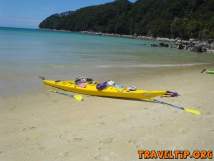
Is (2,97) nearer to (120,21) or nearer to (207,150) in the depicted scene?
(207,150)

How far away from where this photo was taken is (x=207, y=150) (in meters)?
6.10

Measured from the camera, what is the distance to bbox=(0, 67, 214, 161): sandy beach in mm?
6078

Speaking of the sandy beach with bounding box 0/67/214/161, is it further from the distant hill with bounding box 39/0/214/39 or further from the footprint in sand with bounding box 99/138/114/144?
the distant hill with bounding box 39/0/214/39

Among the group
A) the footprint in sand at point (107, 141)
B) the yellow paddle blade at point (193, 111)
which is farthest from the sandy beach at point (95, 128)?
the yellow paddle blade at point (193, 111)

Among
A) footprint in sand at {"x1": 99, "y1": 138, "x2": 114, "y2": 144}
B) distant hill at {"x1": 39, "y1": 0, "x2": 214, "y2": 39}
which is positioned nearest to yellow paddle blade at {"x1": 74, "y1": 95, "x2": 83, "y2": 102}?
footprint in sand at {"x1": 99, "y1": 138, "x2": 114, "y2": 144}

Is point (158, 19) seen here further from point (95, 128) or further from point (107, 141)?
point (107, 141)

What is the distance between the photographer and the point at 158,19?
138 metres

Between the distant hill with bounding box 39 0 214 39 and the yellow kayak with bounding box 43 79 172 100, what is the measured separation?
70805mm

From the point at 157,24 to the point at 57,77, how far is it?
11837 cm

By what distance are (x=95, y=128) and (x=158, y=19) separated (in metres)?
135

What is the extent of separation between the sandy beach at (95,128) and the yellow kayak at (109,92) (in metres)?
0.25

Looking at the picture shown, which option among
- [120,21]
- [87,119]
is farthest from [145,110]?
[120,21]

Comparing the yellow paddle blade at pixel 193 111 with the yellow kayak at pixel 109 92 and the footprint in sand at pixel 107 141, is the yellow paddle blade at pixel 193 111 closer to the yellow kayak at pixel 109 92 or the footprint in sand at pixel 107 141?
the yellow kayak at pixel 109 92

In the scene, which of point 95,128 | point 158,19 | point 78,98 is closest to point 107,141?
point 95,128
